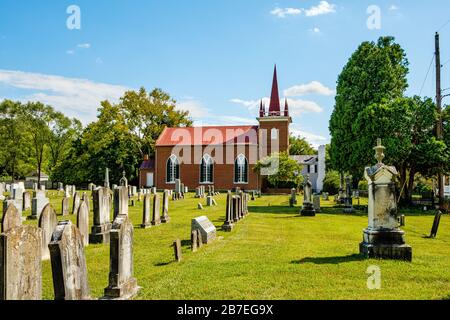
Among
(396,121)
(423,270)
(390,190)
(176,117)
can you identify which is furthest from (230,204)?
(176,117)

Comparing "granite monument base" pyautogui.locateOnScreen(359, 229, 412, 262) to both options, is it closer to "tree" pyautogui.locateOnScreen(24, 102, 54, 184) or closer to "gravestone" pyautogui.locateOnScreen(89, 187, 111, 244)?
"gravestone" pyautogui.locateOnScreen(89, 187, 111, 244)

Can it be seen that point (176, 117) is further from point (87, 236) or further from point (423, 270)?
point (423, 270)

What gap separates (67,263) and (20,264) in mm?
697

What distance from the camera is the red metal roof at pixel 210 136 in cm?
5272

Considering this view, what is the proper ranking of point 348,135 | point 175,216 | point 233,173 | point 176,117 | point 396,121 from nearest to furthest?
1. point 175,216
2. point 396,121
3. point 348,135
4. point 233,173
5. point 176,117

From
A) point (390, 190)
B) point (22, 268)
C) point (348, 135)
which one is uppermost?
point (348, 135)

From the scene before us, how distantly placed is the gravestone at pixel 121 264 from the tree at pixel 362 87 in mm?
22262

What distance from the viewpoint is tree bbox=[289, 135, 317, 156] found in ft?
280

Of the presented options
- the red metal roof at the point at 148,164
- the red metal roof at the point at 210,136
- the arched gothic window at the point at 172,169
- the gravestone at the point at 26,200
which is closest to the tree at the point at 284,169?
the red metal roof at the point at 210,136

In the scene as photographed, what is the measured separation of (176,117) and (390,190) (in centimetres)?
5292

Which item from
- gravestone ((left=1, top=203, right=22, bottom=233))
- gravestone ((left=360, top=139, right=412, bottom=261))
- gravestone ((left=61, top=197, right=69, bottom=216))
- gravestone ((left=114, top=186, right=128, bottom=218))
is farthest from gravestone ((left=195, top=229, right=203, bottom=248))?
gravestone ((left=61, top=197, right=69, bottom=216))

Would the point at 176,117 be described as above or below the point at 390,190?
above
